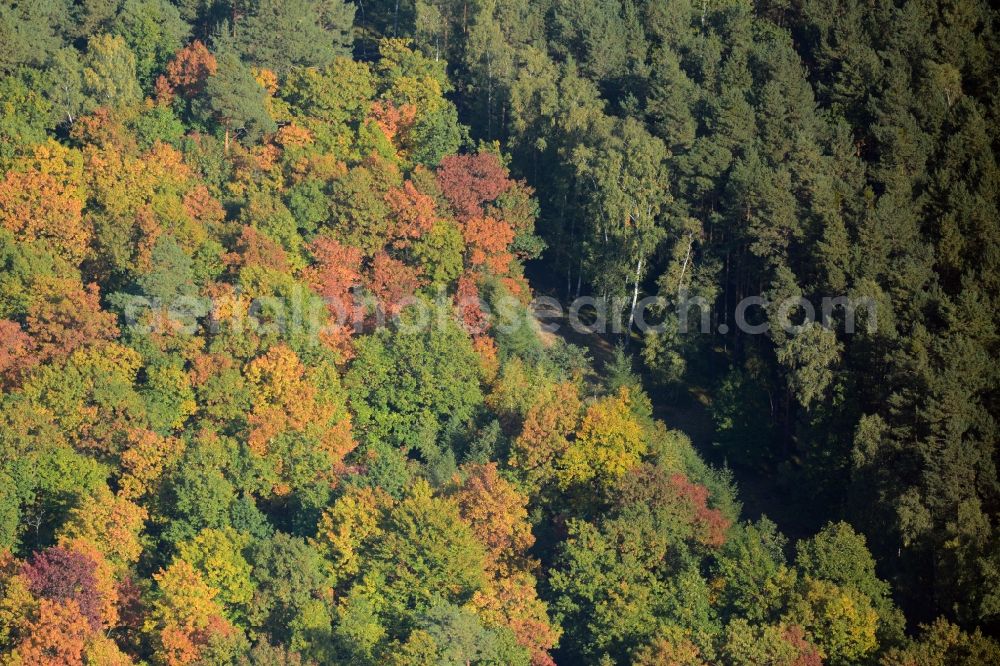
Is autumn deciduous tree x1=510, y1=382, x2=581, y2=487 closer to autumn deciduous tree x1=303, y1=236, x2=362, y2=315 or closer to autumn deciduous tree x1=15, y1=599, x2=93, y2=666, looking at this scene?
autumn deciduous tree x1=303, y1=236, x2=362, y2=315

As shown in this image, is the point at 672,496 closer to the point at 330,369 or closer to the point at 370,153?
the point at 330,369

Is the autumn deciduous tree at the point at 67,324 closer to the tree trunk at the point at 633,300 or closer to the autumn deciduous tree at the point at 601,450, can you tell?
the autumn deciduous tree at the point at 601,450

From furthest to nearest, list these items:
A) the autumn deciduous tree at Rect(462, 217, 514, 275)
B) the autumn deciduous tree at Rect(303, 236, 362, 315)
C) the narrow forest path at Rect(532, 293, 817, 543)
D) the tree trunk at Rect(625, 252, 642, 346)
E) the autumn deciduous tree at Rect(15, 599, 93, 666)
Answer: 1. the autumn deciduous tree at Rect(462, 217, 514, 275)
2. the autumn deciduous tree at Rect(303, 236, 362, 315)
3. the tree trunk at Rect(625, 252, 642, 346)
4. the narrow forest path at Rect(532, 293, 817, 543)
5. the autumn deciduous tree at Rect(15, 599, 93, 666)

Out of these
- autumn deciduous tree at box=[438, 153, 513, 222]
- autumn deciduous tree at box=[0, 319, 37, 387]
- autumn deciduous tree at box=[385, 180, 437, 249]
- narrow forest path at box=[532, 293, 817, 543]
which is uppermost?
autumn deciduous tree at box=[438, 153, 513, 222]

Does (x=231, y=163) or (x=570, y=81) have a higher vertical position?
(x=570, y=81)

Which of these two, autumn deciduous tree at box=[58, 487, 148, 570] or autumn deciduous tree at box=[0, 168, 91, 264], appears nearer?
autumn deciduous tree at box=[58, 487, 148, 570]

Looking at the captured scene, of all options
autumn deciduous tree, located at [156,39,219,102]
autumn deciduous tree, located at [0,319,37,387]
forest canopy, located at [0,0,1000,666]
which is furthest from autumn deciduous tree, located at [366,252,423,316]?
autumn deciduous tree, located at [0,319,37,387]

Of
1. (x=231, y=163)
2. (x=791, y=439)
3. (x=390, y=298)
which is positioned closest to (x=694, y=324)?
→ (x=791, y=439)

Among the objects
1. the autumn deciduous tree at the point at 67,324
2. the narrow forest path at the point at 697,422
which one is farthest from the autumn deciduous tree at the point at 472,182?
the autumn deciduous tree at the point at 67,324

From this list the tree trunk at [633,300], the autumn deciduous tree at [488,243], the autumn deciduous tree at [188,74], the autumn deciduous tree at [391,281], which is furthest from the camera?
the autumn deciduous tree at [188,74]

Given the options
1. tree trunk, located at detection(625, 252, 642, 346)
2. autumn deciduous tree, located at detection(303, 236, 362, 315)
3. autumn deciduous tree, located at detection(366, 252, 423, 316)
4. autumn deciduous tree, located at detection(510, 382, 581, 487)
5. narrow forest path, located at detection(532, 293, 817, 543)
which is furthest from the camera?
autumn deciduous tree, located at detection(366, 252, 423, 316)

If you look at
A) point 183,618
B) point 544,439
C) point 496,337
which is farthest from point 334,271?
point 183,618
